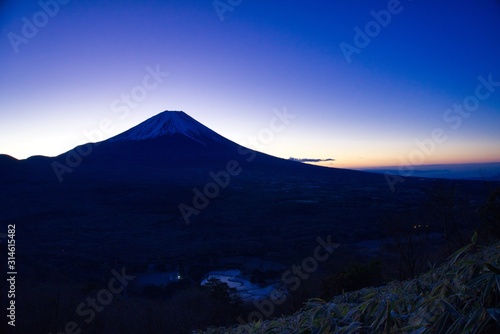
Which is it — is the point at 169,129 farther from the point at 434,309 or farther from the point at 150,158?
the point at 434,309

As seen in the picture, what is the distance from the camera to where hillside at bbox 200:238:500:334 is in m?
1.25

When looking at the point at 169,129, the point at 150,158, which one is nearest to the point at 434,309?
the point at 150,158

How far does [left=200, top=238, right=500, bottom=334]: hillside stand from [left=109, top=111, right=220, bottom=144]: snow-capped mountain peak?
81068 millimetres

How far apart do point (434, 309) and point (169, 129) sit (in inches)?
3538

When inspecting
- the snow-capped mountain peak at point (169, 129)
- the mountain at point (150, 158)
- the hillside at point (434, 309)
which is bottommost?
the hillside at point (434, 309)

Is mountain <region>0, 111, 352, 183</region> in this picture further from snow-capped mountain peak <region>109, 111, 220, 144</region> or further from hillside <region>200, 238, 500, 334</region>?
hillside <region>200, 238, 500, 334</region>

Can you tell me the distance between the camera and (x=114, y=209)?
1352 inches

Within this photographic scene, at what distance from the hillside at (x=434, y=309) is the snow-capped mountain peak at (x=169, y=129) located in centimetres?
8107

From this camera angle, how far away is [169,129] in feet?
287

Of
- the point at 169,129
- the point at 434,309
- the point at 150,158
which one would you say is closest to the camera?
→ the point at 434,309

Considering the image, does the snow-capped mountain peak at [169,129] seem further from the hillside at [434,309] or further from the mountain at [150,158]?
the hillside at [434,309]

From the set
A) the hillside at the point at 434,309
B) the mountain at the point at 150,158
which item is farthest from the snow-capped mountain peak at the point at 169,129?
the hillside at the point at 434,309

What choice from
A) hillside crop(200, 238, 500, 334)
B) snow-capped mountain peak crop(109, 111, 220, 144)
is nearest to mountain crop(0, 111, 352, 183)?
snow-capped mountain peak crop(109, 111, 220, 144)

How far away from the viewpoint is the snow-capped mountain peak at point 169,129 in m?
84.4
